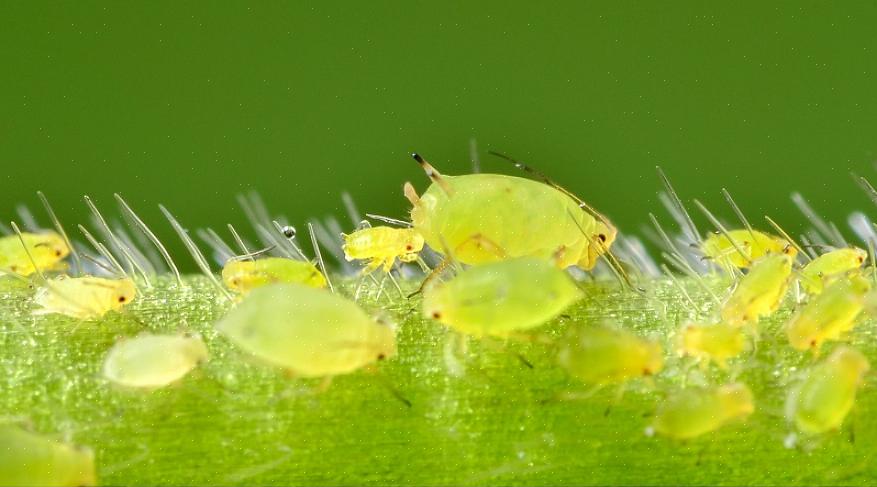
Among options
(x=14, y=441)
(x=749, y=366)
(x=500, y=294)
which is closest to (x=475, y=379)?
(x=500, y=294)

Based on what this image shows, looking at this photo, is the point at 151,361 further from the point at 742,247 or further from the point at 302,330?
the point at 742,247

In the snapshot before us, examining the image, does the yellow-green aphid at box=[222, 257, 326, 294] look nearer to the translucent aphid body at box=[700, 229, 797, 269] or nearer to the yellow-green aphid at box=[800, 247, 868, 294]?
the translucent aphid body at box=[700, 229, 797, 269]

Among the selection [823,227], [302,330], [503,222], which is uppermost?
[503,222]

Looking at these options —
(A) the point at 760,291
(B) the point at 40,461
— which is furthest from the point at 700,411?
(B) the point at 40,461

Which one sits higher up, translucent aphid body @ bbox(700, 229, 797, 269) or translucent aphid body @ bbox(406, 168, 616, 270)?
translucent aphid body @ bbox(406, 168, 616, 270)

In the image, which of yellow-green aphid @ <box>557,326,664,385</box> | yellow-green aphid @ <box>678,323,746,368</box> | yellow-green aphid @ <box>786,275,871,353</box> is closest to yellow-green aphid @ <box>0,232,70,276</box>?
yellow-green aphid @ <box>557,326,664,385</box>
